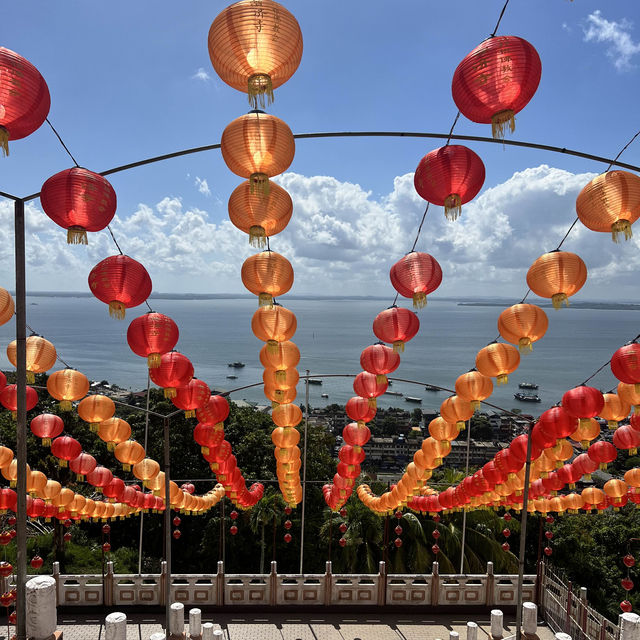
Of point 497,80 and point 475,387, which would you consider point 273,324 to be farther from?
point 497,80

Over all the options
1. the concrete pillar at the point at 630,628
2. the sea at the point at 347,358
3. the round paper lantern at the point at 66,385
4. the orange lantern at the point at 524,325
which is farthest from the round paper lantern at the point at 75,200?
the sea at the point at 347,358

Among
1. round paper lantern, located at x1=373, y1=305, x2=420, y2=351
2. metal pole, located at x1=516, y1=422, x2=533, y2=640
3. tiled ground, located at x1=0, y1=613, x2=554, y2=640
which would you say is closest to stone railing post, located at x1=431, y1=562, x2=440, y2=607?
tiled ground, located at x1=0, y1=613, x2=554, y2=640

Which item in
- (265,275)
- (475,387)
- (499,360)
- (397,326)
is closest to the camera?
(265,275)

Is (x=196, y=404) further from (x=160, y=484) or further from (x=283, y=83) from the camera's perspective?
(x=283, y=83)

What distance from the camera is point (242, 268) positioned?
399 centimetres

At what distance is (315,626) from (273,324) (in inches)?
312

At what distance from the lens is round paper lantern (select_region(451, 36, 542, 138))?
8.07 ft

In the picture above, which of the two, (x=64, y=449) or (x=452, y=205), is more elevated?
(x=452, y=205)

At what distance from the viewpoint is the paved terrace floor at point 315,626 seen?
9.29 m

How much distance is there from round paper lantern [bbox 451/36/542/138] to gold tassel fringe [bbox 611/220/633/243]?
3.56 feet

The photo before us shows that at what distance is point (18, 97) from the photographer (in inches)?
97.3

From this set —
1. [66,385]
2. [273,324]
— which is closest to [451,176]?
[273,324]

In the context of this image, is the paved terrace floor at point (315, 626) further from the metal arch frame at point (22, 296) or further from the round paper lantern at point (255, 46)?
the round paper lantern at point (255, 46)

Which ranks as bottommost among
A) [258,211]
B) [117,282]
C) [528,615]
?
[528,615]
